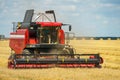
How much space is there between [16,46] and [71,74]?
20.2ft

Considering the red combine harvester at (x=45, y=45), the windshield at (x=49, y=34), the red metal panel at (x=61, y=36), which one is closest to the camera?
the red combine harvester at (x=45, y=45)

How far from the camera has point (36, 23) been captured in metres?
19.2

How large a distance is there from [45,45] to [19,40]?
5.11 feet

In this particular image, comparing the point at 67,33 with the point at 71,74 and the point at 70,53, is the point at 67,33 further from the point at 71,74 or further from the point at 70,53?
the point at 71,74

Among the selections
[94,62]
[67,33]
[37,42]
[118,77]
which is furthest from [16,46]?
[118,77]

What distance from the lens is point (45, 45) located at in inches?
747

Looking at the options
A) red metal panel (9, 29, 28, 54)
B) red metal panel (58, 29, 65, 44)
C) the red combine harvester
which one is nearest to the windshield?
the red combine harvester

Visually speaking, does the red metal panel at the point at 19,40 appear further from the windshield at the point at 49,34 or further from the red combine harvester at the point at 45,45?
the windshield at the point at 49,34

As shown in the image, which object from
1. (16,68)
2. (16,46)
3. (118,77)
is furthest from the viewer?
(16,46)

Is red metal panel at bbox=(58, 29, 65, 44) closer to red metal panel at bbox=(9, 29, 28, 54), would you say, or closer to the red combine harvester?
the red combine harvester

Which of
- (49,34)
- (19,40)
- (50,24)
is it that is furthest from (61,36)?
(19,40)

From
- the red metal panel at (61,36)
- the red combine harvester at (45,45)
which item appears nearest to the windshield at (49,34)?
the red combine harvester at (45,45)

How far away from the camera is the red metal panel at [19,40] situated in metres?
19.1

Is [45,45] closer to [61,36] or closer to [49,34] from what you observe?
[49,34]
